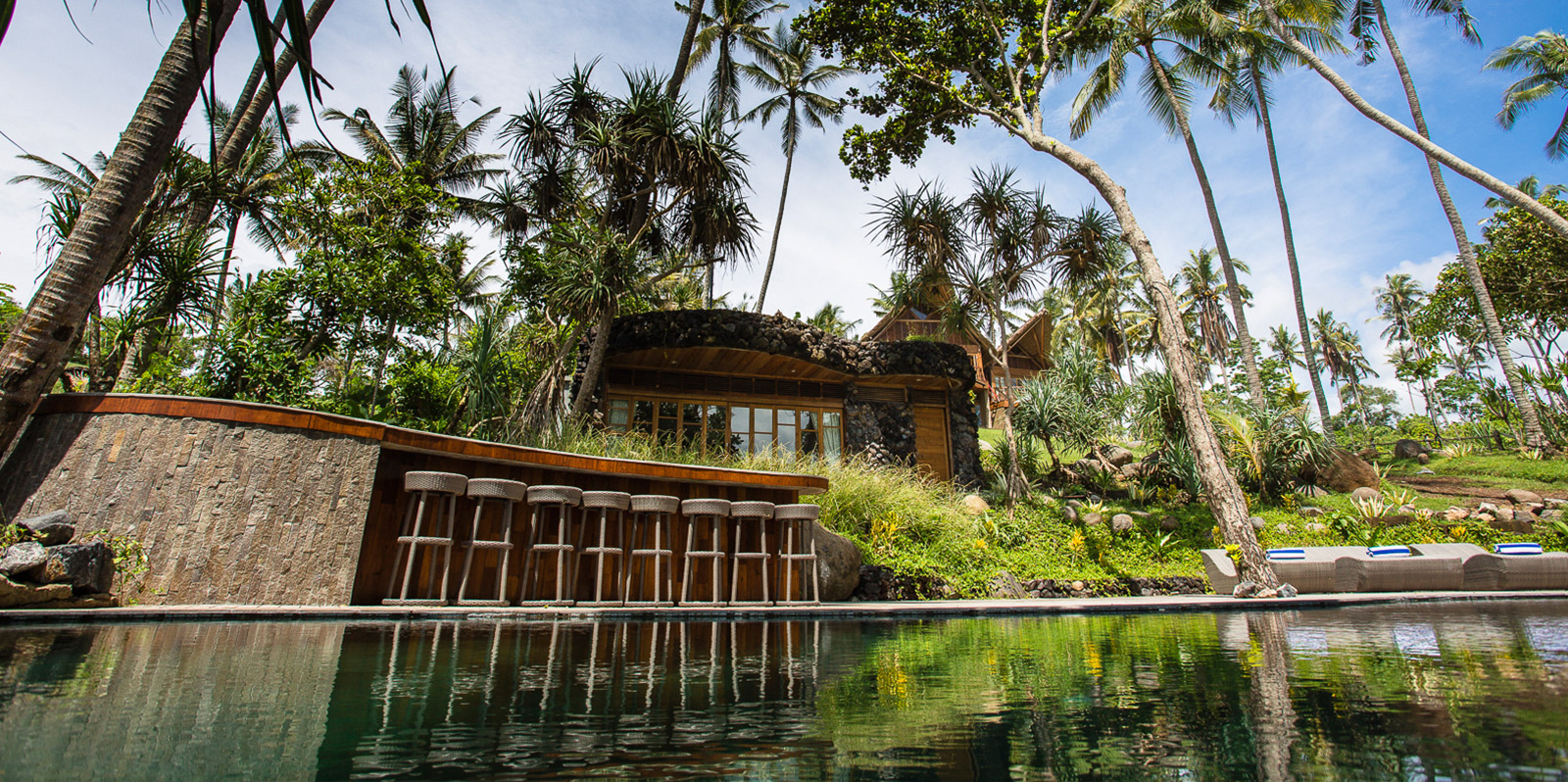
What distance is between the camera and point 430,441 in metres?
5.01

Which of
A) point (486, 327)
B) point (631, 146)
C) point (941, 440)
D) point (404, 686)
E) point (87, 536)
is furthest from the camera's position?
point (941, 440)

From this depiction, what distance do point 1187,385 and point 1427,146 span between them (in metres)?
6.91

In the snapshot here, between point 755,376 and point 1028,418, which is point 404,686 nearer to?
point 755,376

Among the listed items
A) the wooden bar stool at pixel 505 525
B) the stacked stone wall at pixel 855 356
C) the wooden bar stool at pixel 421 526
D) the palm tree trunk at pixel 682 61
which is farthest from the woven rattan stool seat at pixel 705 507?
the palm tree trunk at pixel 682 61

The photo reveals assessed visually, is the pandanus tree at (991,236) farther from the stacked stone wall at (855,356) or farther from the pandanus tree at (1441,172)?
the pandanus tree at (1441,172)

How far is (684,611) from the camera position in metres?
4.52

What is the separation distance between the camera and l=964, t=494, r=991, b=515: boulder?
10713 millimetres

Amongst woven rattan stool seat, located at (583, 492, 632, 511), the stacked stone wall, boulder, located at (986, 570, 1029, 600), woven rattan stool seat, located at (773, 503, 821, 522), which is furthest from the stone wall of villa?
boulder, located at (986, 570, 1029, 600)

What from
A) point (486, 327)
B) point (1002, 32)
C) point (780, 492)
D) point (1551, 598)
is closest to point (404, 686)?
point (780, 492)

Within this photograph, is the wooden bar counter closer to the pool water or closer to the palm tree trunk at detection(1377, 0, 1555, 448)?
the pool water

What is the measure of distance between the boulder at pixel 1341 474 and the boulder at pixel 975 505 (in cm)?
655

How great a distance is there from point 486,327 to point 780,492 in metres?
5.25

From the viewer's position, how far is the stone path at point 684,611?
3.56 meters

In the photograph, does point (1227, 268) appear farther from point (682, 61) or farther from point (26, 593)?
point (26, 593)
